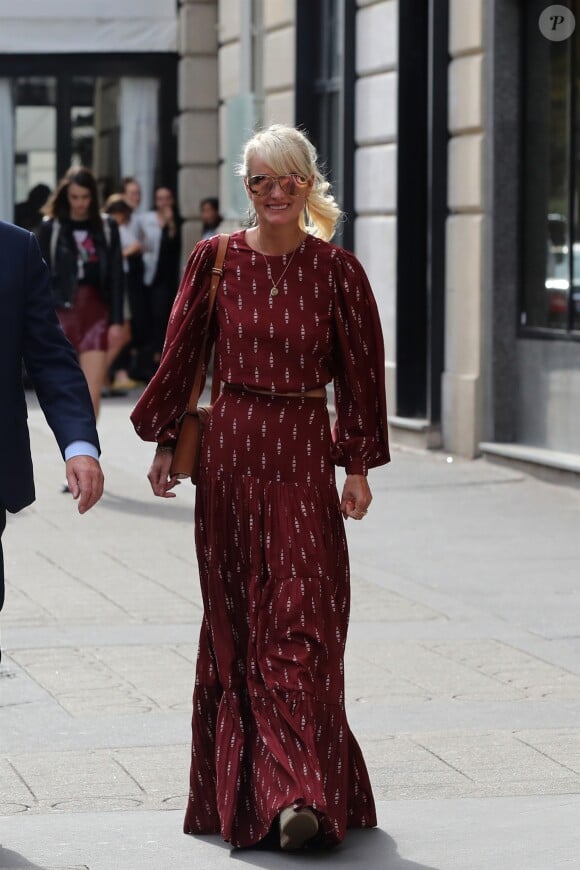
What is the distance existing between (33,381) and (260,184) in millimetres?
772

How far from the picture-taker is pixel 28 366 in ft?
14.9

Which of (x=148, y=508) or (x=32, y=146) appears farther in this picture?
(x=32, y=146)

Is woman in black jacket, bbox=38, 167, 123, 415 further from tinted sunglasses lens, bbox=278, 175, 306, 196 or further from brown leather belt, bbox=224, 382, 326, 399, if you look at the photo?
tinted sunglasses lens, bbox=278, 175, 306, 196

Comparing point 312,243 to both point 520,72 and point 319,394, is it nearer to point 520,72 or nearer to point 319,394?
point 319,394

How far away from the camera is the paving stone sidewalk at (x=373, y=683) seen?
4.73 metres

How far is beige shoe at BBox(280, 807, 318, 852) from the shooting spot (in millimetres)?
4516

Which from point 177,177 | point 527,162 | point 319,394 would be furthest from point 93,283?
point 177,177

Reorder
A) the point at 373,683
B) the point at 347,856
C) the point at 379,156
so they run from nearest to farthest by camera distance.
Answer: the point at 347,856
the point at 373,683
the point at 379,156

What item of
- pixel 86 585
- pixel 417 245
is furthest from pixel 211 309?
pixel 417 245

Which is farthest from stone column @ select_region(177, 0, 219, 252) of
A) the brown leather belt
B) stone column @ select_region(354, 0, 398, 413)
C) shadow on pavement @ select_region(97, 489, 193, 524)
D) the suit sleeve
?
the suit sleeve

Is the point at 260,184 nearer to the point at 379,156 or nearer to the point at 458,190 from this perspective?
the point at 458,190

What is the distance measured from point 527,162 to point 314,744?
8424mm

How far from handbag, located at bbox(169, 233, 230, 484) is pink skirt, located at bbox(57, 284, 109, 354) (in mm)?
7089

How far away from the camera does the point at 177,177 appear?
21.0 meters
